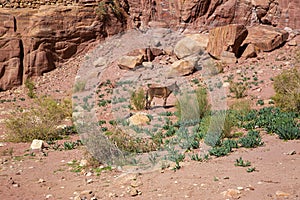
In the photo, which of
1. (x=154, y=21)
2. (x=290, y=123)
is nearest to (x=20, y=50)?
(x=154, y=21)

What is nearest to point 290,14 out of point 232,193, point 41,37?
point 41,37

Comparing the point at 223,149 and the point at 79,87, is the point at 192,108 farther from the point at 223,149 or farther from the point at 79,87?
the point at 79,87

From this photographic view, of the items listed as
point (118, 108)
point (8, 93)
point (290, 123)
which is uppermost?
point (290, 123)

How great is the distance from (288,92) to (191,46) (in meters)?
8.59

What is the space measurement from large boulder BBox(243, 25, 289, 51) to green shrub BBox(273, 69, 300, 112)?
704 cm

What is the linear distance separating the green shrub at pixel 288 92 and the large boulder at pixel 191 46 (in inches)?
297

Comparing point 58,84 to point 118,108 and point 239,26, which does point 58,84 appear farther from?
point 239,26

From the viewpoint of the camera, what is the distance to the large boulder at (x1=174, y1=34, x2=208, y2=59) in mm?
17578

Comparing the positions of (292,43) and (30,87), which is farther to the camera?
(292,43)

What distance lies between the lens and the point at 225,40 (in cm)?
1703

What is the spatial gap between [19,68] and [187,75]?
8375mm

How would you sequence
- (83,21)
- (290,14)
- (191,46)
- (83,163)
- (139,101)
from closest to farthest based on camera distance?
(83,163) < (139,101) < (191,46) < (290,14) < (83,21)

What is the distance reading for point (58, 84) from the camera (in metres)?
17.6

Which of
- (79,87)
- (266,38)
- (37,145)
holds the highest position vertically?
(266,38)
